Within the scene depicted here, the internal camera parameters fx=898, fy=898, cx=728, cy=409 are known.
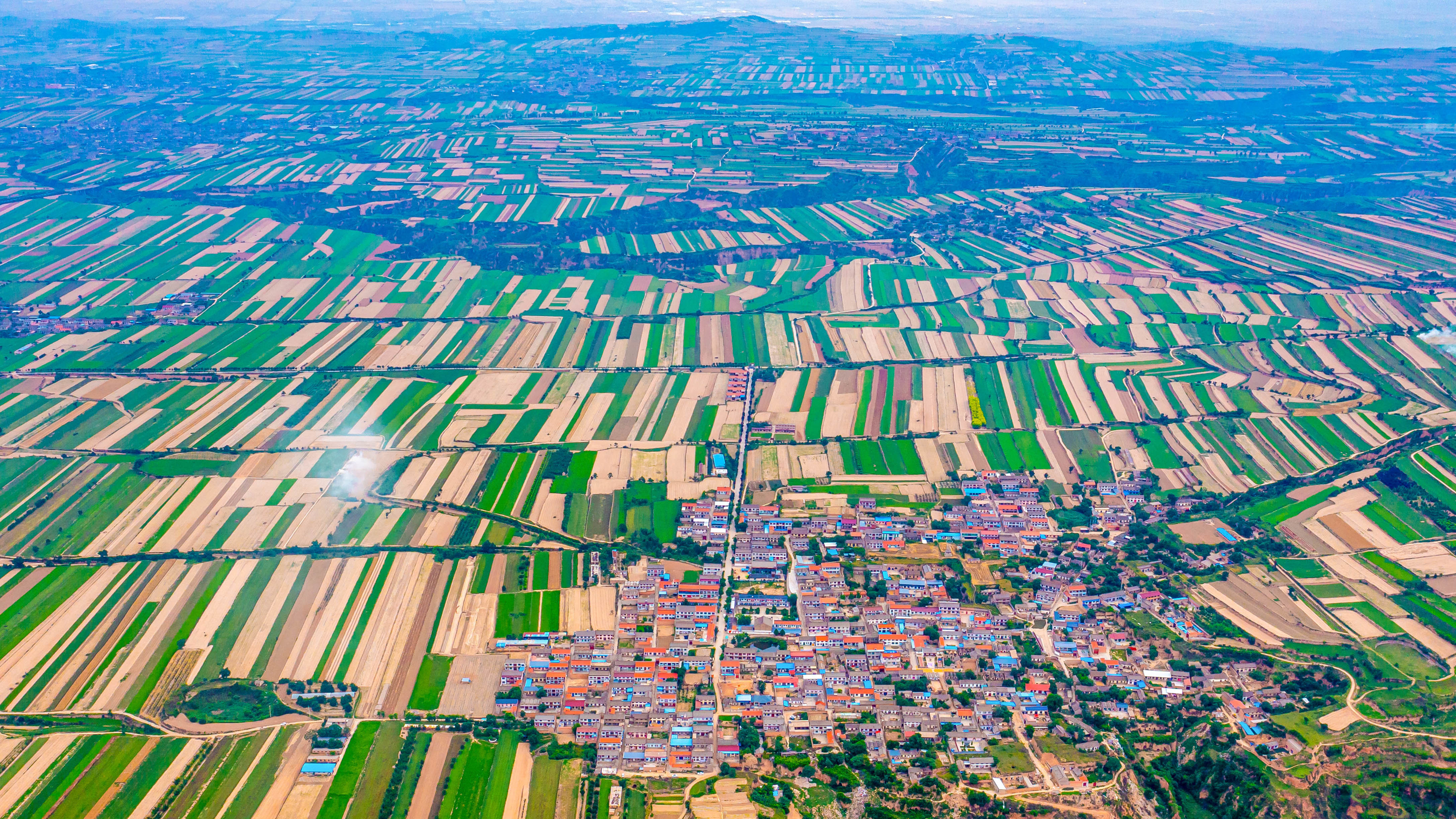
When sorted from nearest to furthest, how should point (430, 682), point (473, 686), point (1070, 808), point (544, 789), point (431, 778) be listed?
point (1070, 808), point (544, 789), point (431, 778), point (473, 686), point (430, 682)

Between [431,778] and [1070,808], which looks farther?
[431,778]

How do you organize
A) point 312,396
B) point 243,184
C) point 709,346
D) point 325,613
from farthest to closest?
point 243,184 → point 709,346 → point 312,396 → point 325,613

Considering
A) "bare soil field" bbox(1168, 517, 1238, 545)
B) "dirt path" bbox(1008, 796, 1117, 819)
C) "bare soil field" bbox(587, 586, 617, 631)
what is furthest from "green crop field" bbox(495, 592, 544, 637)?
"bare soil field" bbox(1168, 517, 1238, 545)

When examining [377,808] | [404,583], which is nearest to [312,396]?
[404,583]

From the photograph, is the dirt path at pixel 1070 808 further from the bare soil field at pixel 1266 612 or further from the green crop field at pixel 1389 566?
the green crop field at pixel 1389 566

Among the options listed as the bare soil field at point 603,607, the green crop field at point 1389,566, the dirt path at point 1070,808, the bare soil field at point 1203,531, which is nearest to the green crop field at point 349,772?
the bare soil field at point 603,607

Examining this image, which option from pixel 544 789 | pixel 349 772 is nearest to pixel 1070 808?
pixel 544 789

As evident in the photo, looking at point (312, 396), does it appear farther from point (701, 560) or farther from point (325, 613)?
point (701, 560)

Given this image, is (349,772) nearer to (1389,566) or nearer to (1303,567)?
(1303,567)

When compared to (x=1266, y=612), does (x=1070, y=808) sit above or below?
below
